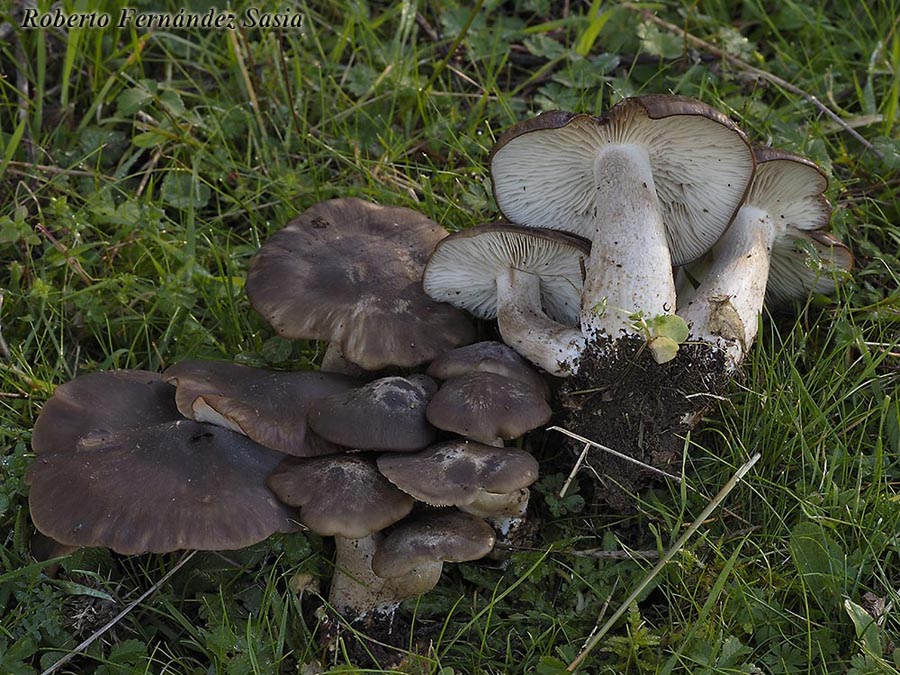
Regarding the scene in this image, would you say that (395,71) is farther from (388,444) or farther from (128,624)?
(128,624)

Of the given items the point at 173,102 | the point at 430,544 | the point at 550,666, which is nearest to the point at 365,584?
the point at 430,544

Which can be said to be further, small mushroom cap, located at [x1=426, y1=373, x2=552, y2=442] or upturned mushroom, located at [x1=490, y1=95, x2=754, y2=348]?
upturned mushroom, located at [x1=490, y1=95, x2=754, y2=348]

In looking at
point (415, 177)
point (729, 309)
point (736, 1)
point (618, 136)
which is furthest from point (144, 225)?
point (736, 1)

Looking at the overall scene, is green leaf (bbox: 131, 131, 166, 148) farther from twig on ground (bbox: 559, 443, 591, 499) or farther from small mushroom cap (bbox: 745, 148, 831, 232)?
small mushroom cap (bbox: 745, 148, 831, 232)

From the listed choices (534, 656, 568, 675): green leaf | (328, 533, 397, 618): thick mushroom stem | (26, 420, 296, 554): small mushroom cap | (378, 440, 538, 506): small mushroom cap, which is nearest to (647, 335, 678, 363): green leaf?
(378, 440, 538, 506): small mushroom cap

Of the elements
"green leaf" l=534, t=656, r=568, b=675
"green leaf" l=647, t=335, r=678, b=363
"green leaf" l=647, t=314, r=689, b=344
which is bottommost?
"green leaf" l=534, t=656, r=568, b=675

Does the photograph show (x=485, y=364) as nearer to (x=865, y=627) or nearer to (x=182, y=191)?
(x=865, y=627)
